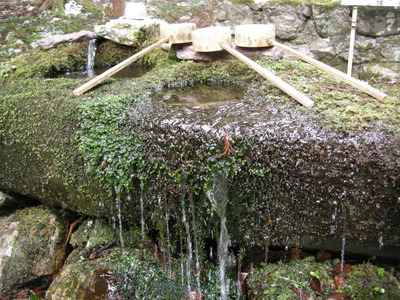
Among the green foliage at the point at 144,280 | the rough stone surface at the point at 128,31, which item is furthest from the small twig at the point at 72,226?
the rough stone surface at the point at 128,31

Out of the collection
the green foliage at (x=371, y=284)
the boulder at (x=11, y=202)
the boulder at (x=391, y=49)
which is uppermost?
the boulder at (x=391, y=49)

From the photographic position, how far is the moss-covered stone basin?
221cm

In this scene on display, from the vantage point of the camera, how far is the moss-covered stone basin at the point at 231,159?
221 cm

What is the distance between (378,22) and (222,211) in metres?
4.21

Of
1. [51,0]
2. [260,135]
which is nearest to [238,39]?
[260,135]

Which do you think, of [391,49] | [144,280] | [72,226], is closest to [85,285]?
[144,280]

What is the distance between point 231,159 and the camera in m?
2.35

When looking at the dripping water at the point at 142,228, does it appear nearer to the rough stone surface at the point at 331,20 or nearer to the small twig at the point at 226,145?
the small twig at the point at 226,145

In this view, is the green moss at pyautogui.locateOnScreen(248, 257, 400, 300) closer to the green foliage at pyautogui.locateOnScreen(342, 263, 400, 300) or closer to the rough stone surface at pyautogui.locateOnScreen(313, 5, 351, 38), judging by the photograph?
the green foliage at pyautogui.locateOnScreen(342, 263, 400, 300)

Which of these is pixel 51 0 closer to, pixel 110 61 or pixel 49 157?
pixel 110 61

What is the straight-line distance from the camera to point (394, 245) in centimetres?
228

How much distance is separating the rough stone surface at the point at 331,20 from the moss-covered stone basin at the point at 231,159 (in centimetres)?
222

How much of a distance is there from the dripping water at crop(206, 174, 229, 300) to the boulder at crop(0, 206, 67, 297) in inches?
69.2

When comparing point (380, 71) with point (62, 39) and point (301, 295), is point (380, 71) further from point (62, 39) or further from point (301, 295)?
point (62, 39)
